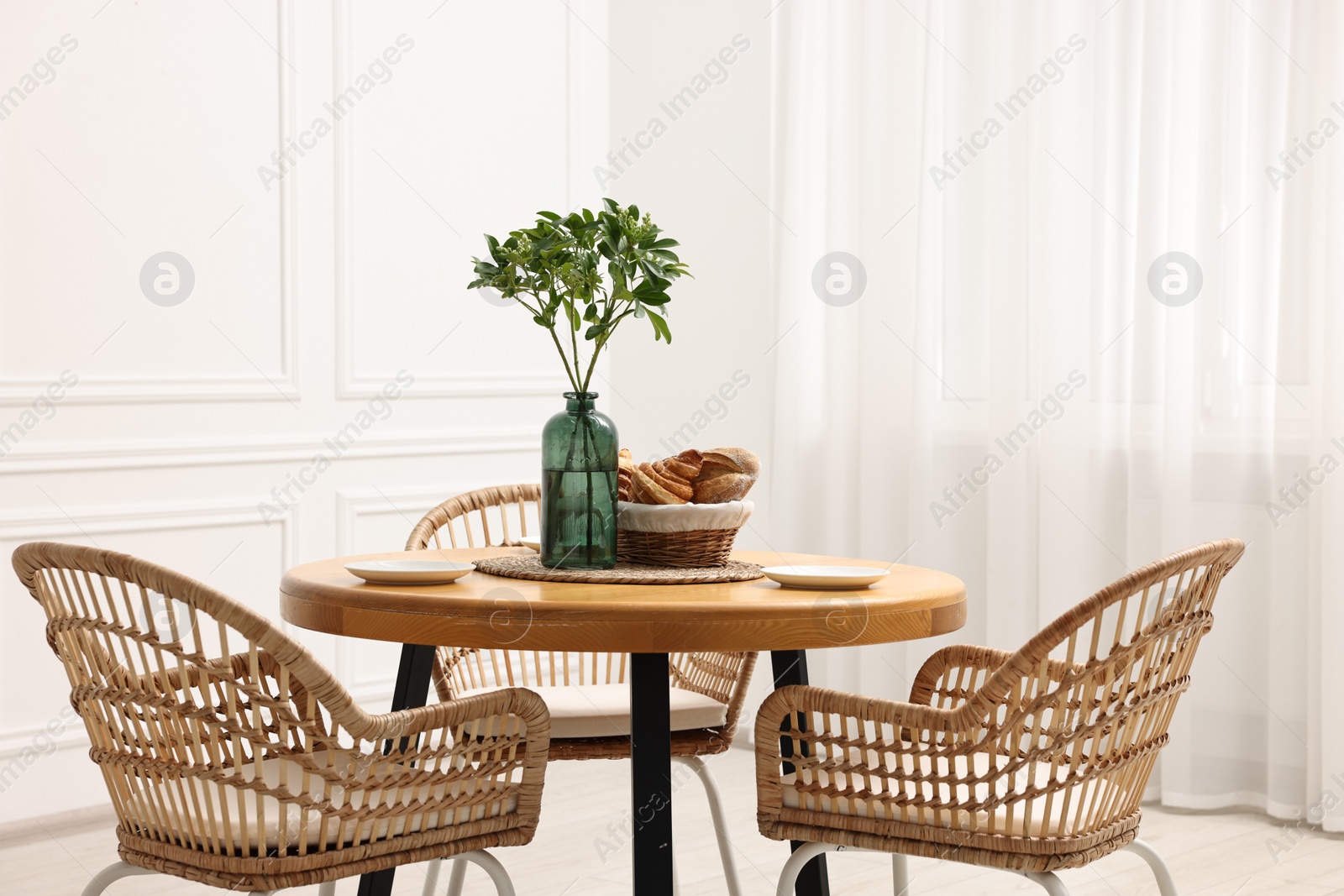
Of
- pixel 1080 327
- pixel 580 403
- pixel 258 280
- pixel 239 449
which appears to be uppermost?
pixel 258 280

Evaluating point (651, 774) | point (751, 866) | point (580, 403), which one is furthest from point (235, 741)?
point (751, 866)

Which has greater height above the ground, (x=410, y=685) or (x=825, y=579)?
(x=825, y=579)

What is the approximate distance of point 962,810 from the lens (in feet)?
5.21

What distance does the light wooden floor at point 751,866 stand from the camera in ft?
8.98

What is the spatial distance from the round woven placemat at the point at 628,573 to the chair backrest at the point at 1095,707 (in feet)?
1.24

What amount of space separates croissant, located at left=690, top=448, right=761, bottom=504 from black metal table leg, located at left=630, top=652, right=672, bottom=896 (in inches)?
13.2

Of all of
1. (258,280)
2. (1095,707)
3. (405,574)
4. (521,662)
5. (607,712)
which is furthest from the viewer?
(258,280)

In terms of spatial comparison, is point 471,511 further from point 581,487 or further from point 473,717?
point 473,717

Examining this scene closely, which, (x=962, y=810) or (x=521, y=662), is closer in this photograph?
(x=962, y=810)

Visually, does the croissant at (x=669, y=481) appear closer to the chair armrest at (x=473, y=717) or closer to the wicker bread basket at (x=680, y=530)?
the wicker bread basket at (x=680, y=530)

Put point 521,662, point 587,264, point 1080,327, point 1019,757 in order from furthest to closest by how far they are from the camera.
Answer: point 1080,327 → point 521,662 → point 587,264 → point 1019,757

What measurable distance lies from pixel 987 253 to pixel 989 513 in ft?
2.24

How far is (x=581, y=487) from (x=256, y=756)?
636 mm

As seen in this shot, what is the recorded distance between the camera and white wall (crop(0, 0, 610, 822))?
10.3 ft
